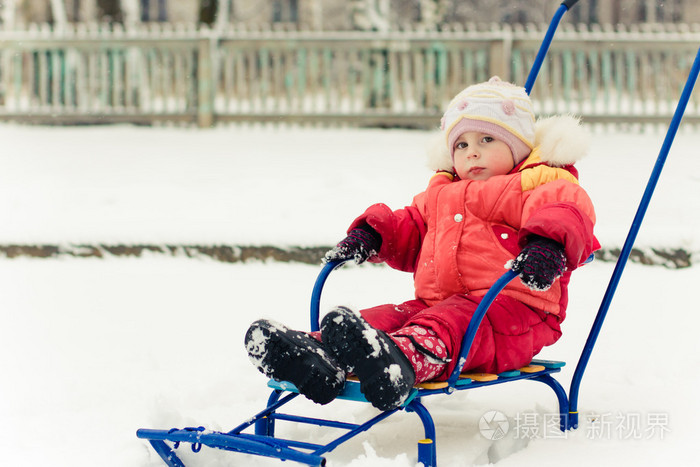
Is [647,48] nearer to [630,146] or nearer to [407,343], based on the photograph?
[630,146]

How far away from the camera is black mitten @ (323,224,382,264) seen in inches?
102

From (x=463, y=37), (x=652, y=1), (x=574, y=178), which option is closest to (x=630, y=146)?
(x=463, y=37)

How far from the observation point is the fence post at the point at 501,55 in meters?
8.87

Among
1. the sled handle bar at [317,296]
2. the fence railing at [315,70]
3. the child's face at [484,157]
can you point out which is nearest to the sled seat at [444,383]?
the sled handle bar at [317,296]

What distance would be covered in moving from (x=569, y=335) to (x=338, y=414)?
157 centimetres

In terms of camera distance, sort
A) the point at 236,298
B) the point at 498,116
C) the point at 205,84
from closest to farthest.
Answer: the point at 498,116 → the point at 236,298 → the point at 205,84

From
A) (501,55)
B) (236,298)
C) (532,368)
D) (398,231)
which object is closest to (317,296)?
(398,231)

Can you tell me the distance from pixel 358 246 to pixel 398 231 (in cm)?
17

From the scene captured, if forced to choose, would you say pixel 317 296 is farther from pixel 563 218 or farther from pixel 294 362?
pixel 563 218

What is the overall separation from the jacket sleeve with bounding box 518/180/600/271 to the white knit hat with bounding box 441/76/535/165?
282 millimetres

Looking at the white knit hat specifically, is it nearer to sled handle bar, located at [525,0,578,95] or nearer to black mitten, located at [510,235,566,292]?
sled handle bar, located at [525,0,578,95]

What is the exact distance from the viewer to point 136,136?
29.6 ft

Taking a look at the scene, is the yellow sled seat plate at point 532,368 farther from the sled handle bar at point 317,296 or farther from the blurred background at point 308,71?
the blurred background at point 308,71

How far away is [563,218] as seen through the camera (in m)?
2.16
